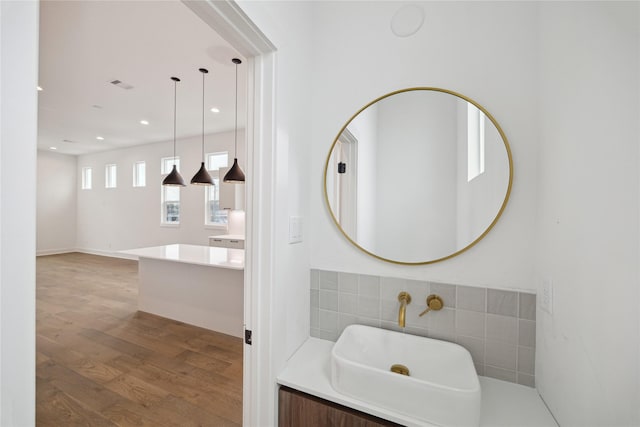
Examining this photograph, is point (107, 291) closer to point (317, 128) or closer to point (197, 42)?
point (197, 42)

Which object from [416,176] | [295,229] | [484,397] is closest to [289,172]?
[295,229]

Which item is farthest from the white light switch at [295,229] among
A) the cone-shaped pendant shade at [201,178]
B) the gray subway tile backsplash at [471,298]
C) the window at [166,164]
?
the window at [166,164]

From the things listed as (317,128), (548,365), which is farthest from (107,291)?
(548,365)

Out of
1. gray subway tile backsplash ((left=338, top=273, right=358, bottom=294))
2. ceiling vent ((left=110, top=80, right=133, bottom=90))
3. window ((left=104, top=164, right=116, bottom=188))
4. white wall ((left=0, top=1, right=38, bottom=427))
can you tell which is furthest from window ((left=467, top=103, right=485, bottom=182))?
window ((left=104, top=164, right=116, bottom=188))

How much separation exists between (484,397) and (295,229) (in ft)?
3.27

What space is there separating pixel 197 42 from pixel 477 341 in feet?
10.3

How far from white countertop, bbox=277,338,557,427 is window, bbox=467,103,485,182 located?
0.86 m

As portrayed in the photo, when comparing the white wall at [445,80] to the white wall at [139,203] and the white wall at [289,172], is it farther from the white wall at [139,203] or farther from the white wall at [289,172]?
the white wall at [139,203]

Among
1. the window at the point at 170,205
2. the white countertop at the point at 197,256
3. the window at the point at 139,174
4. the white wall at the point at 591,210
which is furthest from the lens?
the window at the point at 139,174

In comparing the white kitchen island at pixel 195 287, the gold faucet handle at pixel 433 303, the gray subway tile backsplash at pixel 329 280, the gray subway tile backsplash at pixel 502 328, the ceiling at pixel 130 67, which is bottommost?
the white kitchen island at pixel 195 287

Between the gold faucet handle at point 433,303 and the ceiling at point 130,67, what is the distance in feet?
8.58

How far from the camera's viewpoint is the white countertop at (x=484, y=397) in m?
0.92

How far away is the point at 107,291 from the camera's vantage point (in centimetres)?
441

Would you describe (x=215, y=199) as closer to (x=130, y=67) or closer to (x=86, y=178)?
(x=130, y=67)
